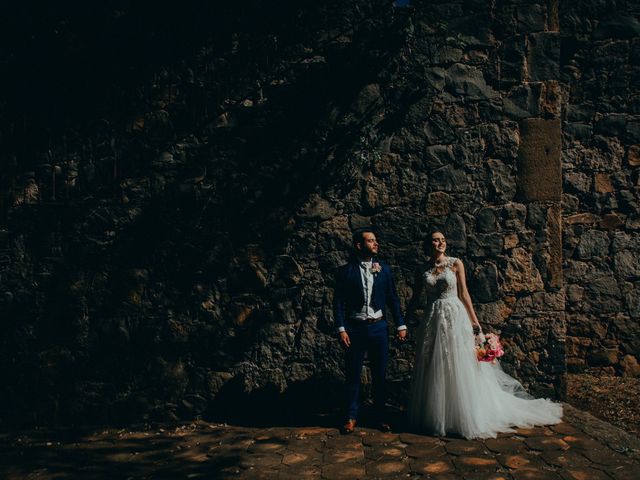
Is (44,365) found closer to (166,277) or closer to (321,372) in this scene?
(166,277)

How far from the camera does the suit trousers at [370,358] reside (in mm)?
4719

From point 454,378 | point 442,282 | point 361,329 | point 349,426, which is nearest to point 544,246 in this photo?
point 442,282

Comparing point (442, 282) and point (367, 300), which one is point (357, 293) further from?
point (442, 282)

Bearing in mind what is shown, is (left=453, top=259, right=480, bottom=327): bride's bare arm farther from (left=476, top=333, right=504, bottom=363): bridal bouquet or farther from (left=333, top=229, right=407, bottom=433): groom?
(left=333, top=229, right=407, bottom=433): groom

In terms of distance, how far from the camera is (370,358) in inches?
188

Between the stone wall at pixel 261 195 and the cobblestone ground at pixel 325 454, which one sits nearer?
the cobblestone ground at pixel 325 454

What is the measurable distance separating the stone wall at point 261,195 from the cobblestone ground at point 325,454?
23.1 inches

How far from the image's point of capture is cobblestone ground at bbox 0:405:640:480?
378cm

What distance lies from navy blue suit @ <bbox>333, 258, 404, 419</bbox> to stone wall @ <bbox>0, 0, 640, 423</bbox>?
18.2 inches

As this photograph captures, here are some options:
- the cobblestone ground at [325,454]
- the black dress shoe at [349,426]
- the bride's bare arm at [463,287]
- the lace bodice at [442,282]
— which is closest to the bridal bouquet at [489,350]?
the bride's bare arm at [463,287]

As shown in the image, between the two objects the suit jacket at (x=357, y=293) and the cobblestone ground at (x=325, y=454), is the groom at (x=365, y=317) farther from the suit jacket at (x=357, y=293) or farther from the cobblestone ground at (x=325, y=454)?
the cobblestone ground at (x=325, y=454)

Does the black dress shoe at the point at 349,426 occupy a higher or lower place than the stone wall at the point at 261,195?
lower

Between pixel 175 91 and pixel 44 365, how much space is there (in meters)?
3.21

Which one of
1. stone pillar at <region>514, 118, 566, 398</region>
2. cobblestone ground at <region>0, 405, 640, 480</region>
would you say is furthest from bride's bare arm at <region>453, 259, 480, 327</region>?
cobblestone ground at <region>0, 405, 640, 480</region>
